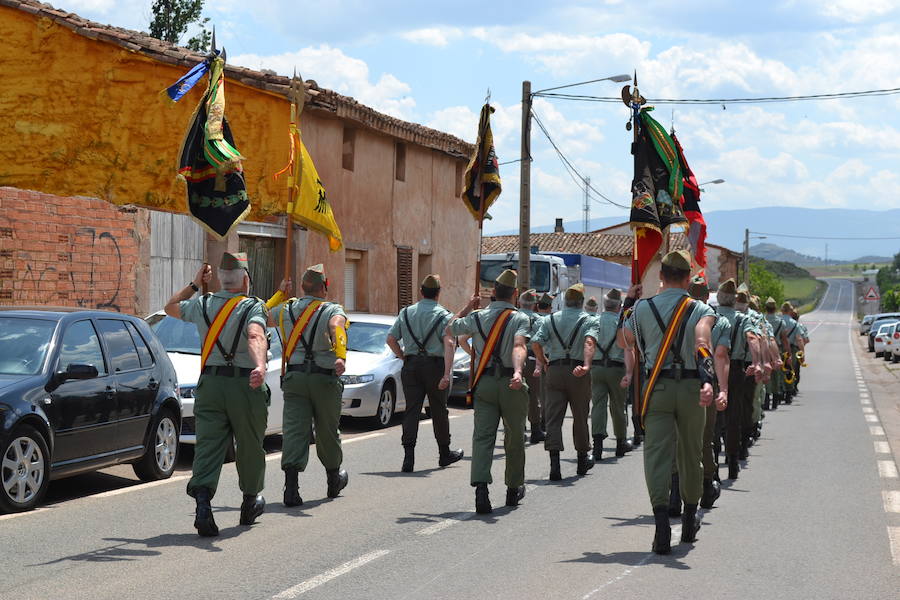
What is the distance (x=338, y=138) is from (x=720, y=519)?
1827 centimetres

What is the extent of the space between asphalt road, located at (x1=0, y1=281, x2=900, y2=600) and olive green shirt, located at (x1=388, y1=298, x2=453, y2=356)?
1.23m

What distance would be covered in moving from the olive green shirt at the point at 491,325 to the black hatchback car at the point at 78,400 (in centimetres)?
280

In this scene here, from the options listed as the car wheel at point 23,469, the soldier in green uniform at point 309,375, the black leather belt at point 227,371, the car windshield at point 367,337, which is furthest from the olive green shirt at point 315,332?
the car windshield at point 367,337

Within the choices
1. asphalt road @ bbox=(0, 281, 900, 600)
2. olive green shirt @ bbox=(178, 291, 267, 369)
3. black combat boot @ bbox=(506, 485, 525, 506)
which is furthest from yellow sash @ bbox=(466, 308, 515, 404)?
olive green shirt @ bbox=(178, 291, 267, 369)

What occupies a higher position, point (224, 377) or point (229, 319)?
point (229, 319)

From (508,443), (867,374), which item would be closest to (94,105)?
(508,443)

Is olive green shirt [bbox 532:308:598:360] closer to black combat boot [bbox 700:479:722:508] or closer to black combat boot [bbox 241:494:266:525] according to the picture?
black combat boot [bbox 700:479:722:508]

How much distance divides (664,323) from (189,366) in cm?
640

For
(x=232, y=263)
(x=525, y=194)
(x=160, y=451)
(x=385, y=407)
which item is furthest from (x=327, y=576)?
(x=525, y=194)

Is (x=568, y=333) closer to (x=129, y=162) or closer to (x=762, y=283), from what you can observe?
(x=129, y=162)

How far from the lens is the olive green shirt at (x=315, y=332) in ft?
31.6

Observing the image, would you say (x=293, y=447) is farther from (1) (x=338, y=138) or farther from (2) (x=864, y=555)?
(1) (x=338, y=138)

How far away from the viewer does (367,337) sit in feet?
55.2

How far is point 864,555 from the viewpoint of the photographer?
7.91 metres
